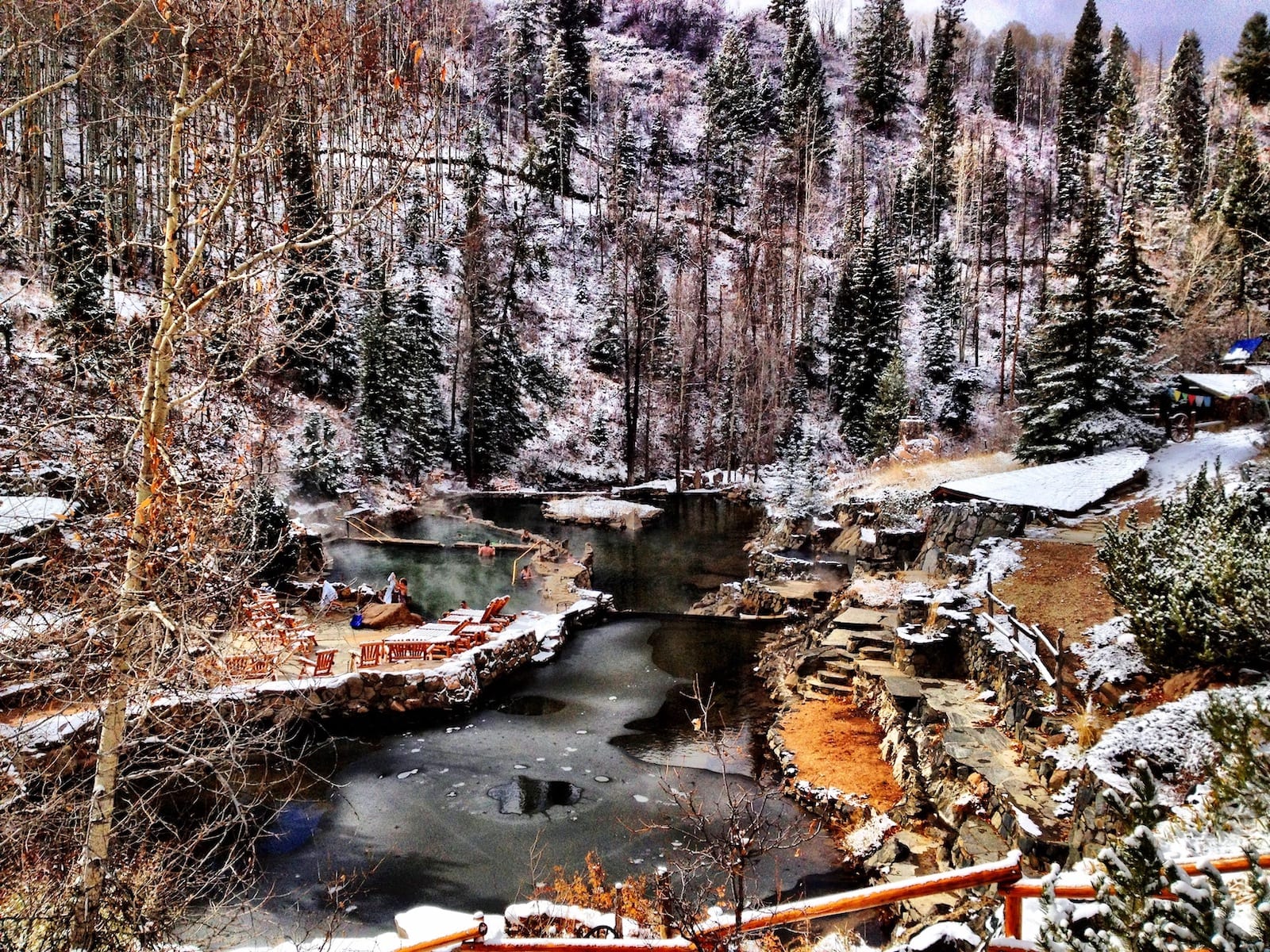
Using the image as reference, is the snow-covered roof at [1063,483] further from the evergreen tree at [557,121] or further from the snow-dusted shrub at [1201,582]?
the evergreen tree at [557,121]

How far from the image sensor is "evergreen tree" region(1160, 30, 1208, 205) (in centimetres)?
4594

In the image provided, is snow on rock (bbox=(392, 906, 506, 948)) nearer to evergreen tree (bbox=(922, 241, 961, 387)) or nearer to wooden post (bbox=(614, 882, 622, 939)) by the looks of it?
wooden post (bbox=(614, 882, 622, 939))

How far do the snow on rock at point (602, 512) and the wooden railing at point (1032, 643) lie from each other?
17180 mm

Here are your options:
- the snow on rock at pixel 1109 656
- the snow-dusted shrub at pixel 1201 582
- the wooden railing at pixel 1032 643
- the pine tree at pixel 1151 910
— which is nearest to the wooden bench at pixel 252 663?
the pine tree at pixel 1151 910

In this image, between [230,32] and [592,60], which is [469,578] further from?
[592,60]

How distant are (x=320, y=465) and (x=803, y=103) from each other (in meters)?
45.8

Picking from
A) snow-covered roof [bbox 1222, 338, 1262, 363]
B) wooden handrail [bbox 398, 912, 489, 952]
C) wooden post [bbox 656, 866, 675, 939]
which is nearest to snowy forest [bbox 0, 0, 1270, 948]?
snow-covered roof [bbox 1222, 338, 1262, 363]

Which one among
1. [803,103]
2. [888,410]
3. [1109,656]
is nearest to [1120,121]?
[803,103]

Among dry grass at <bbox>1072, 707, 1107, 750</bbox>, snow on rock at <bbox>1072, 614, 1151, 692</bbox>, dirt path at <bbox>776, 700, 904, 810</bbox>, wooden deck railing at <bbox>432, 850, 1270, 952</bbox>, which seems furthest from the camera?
dirt path at <bbox>776, 700, 904, 810</bbox>

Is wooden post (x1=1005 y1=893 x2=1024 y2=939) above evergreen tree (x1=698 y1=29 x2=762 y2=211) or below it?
below

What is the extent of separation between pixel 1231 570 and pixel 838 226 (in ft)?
160

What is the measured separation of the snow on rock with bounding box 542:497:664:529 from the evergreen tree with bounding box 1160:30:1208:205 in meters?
39.7

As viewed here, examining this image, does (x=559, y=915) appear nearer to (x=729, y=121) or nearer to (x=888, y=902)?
(x=888, y=902)

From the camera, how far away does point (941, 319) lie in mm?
38875
